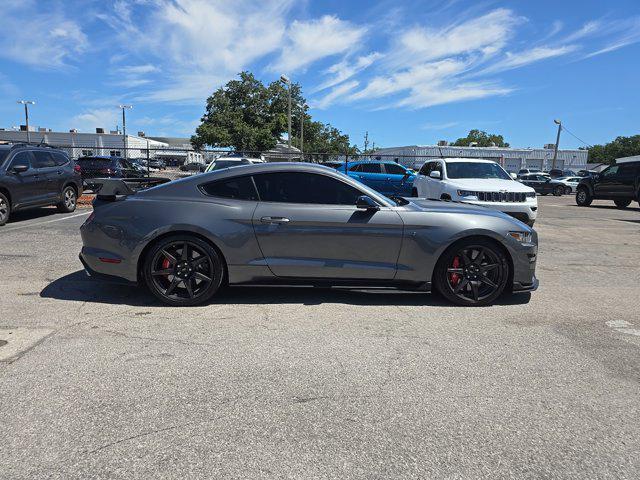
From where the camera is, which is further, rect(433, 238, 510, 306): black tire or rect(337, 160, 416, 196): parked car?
rect(337, 160, 416, 196): parked car

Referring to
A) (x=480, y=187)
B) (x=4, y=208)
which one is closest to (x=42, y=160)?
(x=4, y=208)

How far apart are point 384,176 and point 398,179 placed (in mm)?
595

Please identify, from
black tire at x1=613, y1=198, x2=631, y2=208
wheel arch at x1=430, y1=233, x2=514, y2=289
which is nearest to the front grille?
wheel arch at x1=430, y1=233, x2=514, y2=289

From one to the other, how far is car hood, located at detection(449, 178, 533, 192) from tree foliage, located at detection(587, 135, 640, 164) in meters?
122

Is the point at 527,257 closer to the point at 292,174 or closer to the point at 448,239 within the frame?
the point at 448,239

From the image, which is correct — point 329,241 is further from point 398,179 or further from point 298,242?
point 398,179

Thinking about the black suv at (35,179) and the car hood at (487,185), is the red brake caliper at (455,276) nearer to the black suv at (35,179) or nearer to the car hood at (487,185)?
the car hood at (487,185)

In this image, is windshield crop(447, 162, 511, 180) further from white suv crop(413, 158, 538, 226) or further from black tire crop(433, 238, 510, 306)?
black tire crop(433, 238, 510, 306)

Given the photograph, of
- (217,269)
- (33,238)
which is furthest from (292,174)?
(33,238)

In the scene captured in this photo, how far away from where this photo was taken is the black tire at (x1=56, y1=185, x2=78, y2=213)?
12.0 meters

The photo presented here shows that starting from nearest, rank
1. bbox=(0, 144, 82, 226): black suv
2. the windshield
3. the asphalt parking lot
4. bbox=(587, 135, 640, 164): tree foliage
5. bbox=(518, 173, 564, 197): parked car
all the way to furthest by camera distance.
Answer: the asphalt parking lot, bbox=(0, 144, 82, 226): black suv, the windshield, bbox=(518, 173, 564, 197): parked car, bbox=(587, 135, 640, 164): tree foliage

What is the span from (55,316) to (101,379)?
1.64m

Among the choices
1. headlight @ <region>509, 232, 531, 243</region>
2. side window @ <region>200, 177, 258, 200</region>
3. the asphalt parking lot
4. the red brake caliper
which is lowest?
the asphalt parking lot

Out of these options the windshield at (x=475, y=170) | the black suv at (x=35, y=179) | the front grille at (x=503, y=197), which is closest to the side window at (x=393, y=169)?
the windshield at (x=475, y=170)
